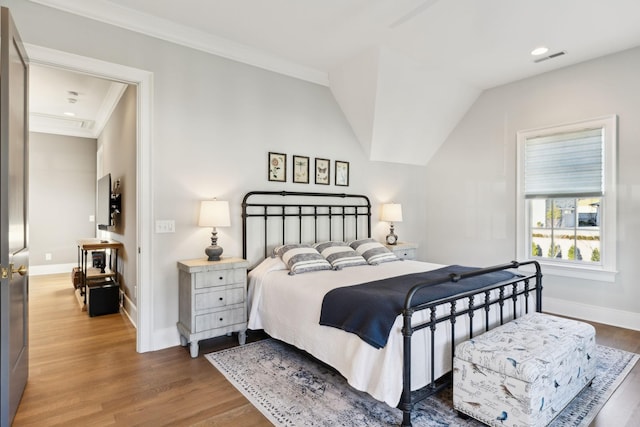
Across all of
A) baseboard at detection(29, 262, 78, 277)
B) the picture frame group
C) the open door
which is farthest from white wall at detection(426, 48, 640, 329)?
baseboard at detection(29, 262, 78, 277)

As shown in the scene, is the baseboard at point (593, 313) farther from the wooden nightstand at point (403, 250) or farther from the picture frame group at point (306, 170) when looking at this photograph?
the picture frame group at point (306, 170)

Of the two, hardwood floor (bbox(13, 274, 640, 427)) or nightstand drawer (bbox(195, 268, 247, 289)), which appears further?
nightstand drawer (bbox(195, 268, 247, 289))

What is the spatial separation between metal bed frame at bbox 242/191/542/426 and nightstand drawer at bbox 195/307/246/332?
66 centimetres

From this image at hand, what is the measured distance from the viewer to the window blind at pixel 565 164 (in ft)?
12.6

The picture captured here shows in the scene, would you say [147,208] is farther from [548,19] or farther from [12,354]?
[548,19]

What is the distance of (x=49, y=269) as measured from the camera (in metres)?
6.63

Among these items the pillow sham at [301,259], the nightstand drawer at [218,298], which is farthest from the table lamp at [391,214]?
the nightstand drawer at [218,298]

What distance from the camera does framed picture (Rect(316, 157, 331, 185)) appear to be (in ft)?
14.0

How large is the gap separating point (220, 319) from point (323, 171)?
6.93 ft

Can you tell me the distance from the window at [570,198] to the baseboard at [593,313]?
0.34 metres

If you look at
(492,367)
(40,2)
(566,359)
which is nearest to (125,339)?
(40,2)

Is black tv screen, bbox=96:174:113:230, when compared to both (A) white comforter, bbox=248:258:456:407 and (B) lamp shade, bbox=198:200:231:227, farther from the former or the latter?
(A) white comforter, bbox=248:258:456:407

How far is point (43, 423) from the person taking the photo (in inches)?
80.4

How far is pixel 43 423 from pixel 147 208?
5.37 ft
